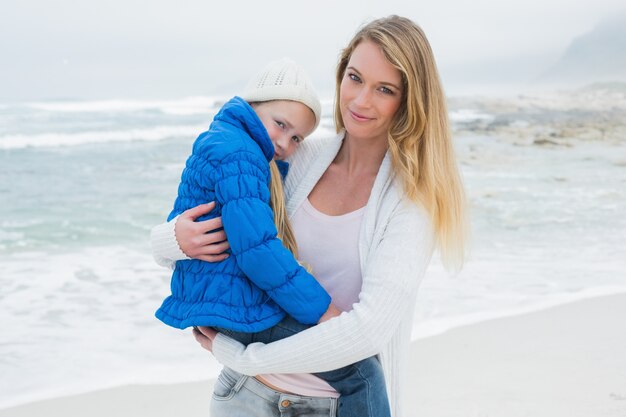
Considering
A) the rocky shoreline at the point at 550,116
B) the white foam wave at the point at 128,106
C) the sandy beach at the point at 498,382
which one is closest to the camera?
the sandy beach at the point at 498,382

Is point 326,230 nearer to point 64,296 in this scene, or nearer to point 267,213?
point 267,213

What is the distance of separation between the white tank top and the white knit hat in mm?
370

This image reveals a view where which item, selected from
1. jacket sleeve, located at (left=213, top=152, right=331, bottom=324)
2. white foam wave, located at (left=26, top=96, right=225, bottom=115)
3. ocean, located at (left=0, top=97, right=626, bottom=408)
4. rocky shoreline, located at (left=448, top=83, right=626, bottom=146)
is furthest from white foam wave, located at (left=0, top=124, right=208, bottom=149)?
jacket sleeve, located at (left=213, top=152, right=331, bottom=324)

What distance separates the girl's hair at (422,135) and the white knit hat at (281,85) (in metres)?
0.25

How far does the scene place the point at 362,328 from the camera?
162cm

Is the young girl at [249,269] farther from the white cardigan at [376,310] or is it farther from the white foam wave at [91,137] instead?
the white foam wave at [91,137]

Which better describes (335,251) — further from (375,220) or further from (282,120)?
(282,120)

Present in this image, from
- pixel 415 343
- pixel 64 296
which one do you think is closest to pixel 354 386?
pixel 415 343

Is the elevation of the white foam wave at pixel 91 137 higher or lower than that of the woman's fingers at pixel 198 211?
lower

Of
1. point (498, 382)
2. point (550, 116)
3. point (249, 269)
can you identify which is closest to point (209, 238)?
point (249, 269)

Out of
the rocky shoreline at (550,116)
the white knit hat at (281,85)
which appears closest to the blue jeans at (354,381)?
the white knit hat at (281,85)

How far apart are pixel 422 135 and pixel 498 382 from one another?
2.04 meters

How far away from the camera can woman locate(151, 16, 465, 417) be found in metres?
1.64

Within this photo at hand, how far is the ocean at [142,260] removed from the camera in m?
4.02
